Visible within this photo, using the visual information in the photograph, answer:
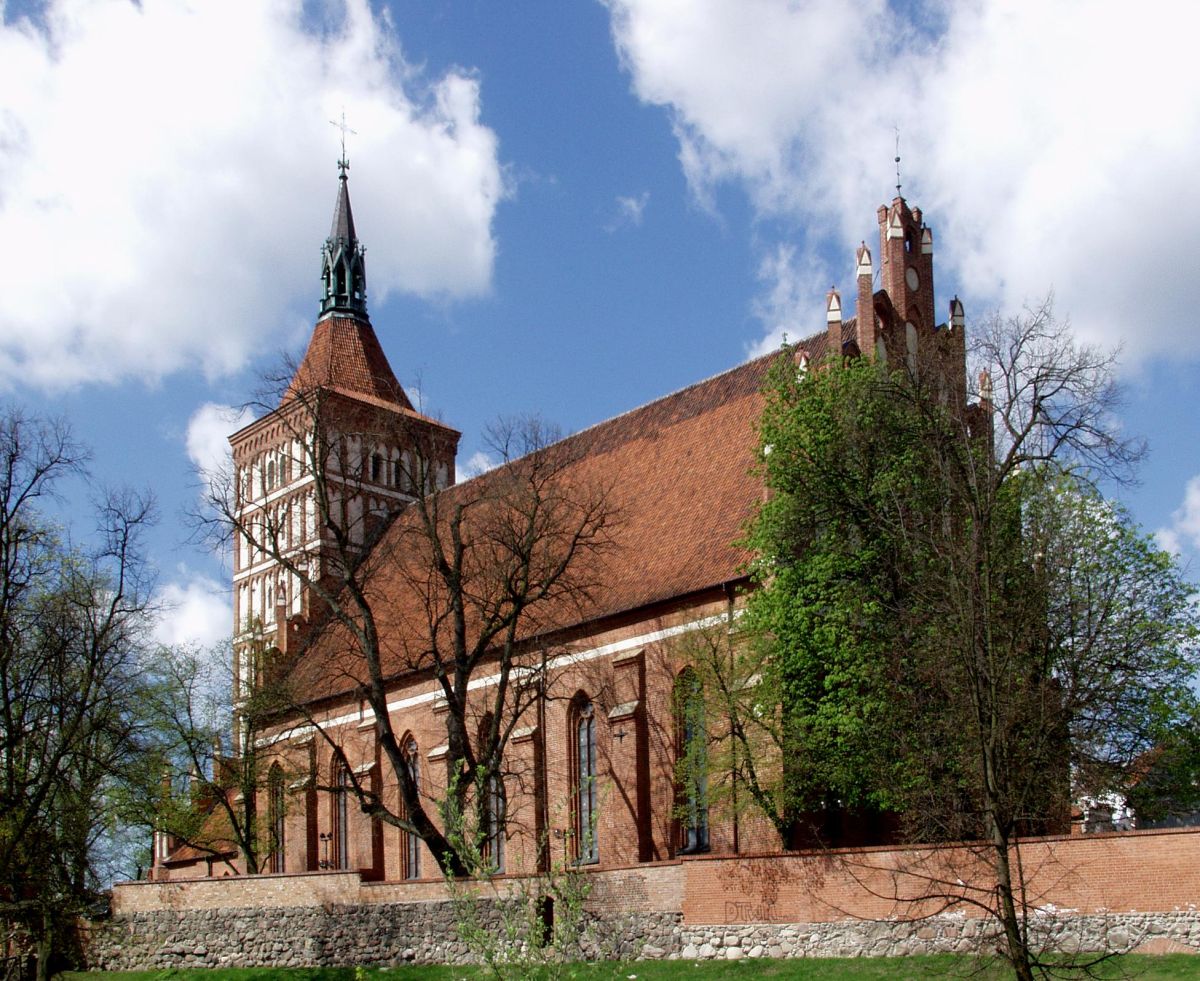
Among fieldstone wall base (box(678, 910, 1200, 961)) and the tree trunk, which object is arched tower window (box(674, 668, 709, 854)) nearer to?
fieldstone wall base (box(678, 910, 1200, 961))

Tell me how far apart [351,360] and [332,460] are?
3.17 metres

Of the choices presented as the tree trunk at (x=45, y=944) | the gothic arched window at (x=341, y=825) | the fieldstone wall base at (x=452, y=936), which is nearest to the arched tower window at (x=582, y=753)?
the fieldstone wall base at (x=452, y=936)

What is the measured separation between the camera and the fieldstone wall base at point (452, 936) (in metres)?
19.0

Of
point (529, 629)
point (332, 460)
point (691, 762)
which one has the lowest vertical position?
point (691, 762)

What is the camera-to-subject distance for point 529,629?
34625 mm

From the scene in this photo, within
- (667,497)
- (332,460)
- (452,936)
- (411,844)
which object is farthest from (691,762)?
(332,460)

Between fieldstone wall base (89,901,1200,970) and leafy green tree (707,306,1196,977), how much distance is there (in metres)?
0.92

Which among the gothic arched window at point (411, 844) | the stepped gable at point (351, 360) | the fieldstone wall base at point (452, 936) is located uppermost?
the stepped gable at point (351, 360)

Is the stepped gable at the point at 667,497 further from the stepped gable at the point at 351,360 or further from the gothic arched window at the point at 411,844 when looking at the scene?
the stepped gable at the point at 351,360

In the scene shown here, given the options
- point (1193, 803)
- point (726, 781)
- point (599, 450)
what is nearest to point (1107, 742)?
point (1193, 803)

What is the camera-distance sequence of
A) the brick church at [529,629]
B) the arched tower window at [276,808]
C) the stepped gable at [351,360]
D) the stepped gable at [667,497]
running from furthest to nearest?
1. the stepped gable at [351,360]
2. the arched tower window at [276,808]
3. the stepped gable at [667,497]
4. the brick church at [529,629]

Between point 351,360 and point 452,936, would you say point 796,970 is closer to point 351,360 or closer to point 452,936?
point 452,936

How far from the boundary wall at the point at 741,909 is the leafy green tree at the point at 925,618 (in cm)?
65

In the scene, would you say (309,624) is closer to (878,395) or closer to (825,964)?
(878,395)
